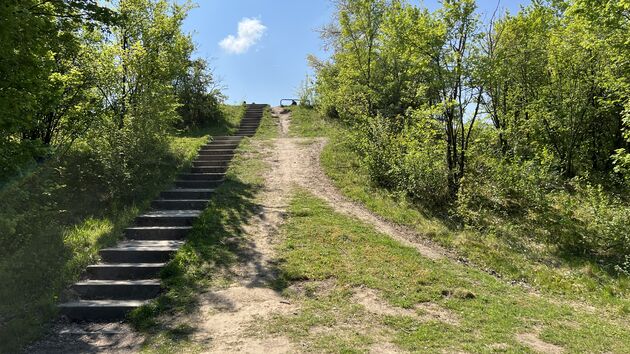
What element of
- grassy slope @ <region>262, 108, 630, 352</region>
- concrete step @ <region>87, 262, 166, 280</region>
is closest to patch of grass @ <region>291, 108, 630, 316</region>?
grassy slope @ <region>262, 108, 630, 352</region>

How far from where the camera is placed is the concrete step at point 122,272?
6.95 metres

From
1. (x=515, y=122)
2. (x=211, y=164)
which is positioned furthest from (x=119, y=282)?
(x=515, y=122)

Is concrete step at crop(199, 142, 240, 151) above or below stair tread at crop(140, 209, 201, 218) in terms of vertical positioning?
above

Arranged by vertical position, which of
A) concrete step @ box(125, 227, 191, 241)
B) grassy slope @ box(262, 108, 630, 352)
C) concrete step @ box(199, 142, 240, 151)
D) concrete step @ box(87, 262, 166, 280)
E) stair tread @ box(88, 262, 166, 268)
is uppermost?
concrete step @ box(199, 142, 240, 151)

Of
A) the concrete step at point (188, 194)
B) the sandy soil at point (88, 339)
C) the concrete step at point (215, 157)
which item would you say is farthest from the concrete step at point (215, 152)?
the sandy soil at point (88, 339)

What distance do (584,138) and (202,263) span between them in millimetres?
13403

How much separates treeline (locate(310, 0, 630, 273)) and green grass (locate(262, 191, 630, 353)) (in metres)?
2.93

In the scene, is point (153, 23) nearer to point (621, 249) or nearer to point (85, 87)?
point (85, 87)

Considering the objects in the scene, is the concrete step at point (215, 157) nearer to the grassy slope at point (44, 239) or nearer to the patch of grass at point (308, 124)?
the grassy slope at point (44, 239)

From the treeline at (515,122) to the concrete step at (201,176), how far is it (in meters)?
4.33

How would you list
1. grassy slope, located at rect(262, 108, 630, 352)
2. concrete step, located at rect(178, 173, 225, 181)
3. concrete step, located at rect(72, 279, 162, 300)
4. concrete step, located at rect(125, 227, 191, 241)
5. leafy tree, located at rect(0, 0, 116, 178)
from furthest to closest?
concrete step, located at rect(178, 173, 225, 181) < concrete step, located at rect(125, 227, 191, 241) < concrete step, located at rect(72, 279, 162, 300) < grassy slope, located at rect(262, 108, 630, 352) < leafy tree, located at rect(0, 0, 116, 178)

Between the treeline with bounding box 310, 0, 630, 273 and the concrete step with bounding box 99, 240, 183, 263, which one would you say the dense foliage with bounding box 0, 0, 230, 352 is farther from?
the treeline with bounding box 310, 0, 630, 273

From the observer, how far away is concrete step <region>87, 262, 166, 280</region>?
22.8 feet

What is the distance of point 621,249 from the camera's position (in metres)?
9.12
